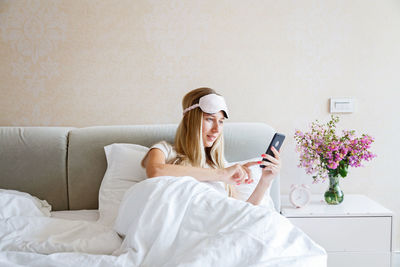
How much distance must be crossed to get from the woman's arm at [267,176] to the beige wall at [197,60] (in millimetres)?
570

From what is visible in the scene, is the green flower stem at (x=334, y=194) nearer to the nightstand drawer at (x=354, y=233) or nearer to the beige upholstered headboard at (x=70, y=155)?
the nightstand drawer at (x=354, y=233)

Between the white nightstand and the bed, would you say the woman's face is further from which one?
the white nightstand

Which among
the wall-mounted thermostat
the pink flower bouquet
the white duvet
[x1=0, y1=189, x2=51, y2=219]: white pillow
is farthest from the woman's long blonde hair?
the wall-mounted thermostat

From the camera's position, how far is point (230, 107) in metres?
2.09

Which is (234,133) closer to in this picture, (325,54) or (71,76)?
(325,54)

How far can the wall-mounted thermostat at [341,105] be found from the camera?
208 centimetres

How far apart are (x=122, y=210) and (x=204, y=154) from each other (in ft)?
1.70

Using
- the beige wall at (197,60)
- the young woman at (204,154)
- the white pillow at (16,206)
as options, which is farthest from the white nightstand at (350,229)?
the white pillow at (16,206)

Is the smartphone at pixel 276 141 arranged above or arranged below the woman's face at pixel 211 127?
below

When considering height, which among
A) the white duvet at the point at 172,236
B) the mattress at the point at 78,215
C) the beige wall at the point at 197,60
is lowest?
the mattress at the point at 78,215

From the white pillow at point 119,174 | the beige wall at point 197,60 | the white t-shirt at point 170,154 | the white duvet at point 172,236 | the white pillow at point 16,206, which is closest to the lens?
the white duvet at point 172,236

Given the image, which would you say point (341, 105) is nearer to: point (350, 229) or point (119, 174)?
point (350, 229)

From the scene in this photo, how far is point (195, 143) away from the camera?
63.9 inches

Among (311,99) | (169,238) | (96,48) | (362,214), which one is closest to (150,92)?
(96,48)
